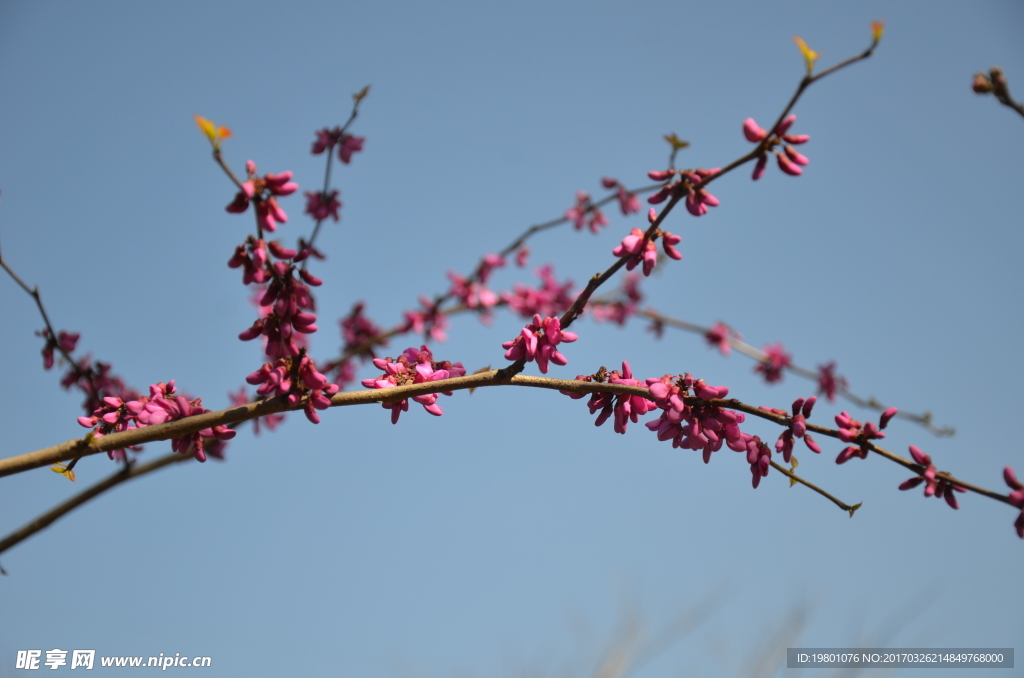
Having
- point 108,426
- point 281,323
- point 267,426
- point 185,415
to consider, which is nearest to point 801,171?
point 281,323

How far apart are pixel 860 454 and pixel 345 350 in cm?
527

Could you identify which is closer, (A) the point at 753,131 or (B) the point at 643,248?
(A) the point at 753,131

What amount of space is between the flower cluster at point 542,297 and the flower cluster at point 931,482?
5121mm

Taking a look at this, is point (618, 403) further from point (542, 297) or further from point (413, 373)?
point (542, 297)

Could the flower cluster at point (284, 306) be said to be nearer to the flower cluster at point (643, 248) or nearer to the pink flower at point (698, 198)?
the flower cluster at point (643, 248)

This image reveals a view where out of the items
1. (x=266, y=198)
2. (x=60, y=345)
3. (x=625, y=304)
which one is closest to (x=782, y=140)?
(x=266, y=198)

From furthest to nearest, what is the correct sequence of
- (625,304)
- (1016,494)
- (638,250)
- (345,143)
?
(625,304) → (345,143) → (638,250) → (1016,494)

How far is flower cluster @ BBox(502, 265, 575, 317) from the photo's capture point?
7191mm

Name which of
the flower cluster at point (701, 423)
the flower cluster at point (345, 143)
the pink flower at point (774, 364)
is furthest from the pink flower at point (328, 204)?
the pink flower at point (774, 364)

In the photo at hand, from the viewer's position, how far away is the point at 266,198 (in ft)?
6.86

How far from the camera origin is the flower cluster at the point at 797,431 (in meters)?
2.28

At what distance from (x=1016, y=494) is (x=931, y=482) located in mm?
238

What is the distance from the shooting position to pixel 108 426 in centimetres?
234

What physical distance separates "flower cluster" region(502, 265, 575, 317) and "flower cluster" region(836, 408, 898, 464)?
501 centimetres
